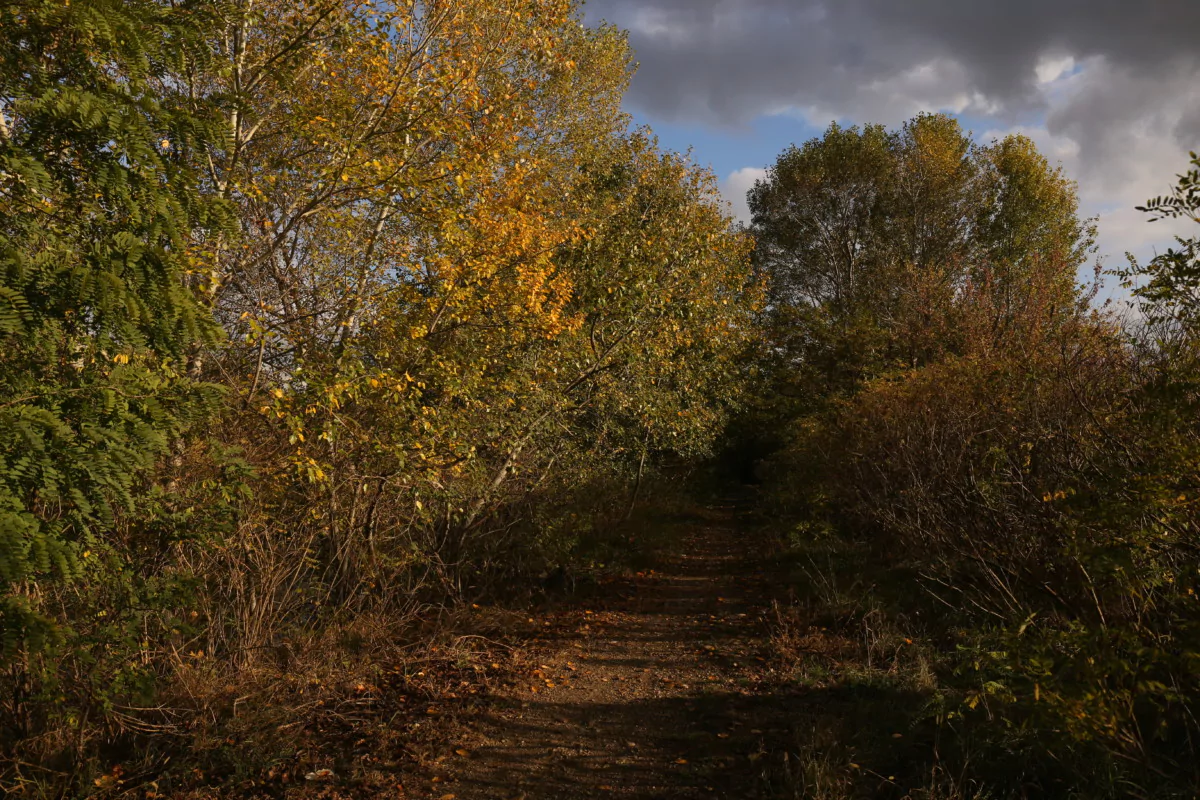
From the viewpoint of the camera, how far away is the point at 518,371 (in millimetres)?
9898

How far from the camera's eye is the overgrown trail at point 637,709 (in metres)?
5.23

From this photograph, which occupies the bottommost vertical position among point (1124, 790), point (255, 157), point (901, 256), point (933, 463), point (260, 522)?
point (1124, 790)

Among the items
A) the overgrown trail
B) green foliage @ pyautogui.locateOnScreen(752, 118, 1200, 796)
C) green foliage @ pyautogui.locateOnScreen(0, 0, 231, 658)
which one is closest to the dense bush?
green foliage @ pyautogui.locateOnScreen(0, 0, 231, 658)

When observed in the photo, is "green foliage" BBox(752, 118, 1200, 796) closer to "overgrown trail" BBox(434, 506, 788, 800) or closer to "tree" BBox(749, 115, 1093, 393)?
"overgrown trail" BBox(434, 506, 788, 800)

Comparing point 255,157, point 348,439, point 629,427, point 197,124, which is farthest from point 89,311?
point 629,427

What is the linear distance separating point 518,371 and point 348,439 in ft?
9.70

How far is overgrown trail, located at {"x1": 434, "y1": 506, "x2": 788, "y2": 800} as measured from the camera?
5.23 m

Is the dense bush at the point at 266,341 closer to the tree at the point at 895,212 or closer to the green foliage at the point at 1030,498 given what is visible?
the green foliage at the point at 1030,498

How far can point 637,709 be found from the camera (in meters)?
6.51

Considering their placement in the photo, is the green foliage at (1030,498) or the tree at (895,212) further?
the tree at (895,212)

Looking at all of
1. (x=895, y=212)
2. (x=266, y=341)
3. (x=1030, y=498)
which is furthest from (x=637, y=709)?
(x=895, y=212)

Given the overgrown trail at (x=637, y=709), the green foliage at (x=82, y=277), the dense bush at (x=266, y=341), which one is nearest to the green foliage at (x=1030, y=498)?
the overgrown trail at (x=637, y=709)

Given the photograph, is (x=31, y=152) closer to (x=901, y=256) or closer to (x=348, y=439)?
(x=348, y=439)

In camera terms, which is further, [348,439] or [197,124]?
[348,439]
